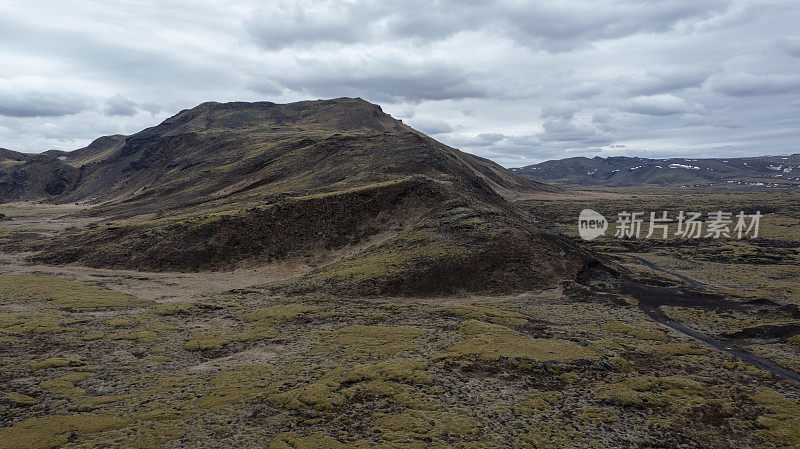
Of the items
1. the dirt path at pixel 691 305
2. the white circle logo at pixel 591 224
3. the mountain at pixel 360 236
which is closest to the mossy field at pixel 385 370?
the dirt path at pixel 691 305

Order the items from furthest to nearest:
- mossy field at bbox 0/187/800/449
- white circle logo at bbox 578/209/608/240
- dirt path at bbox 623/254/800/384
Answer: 1. white circle logo at bbox 578/209/608/240
2. dirt path at bbox 623/254/800/384
3. mossy field at bbox 0/187/800/449

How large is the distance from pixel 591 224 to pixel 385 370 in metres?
140

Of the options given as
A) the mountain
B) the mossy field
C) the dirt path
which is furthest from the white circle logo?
the mossy field

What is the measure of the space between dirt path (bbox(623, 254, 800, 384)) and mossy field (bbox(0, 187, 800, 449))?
2.71 ft

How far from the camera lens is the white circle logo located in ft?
432

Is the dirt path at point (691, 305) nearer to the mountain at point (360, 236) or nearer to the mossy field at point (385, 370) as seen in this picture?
the mossy field at point (385, 370)

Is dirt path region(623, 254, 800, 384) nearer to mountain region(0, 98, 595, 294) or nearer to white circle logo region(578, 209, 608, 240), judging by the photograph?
mountain region(0, 98, 595, 294)

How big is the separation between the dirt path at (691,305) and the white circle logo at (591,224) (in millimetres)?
59148

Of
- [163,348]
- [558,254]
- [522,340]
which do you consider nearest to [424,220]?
[558,254]

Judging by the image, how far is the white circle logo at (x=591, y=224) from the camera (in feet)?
432

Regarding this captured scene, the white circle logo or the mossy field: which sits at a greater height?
the white circle logo

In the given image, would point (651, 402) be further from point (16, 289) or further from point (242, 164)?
point (242, 164)

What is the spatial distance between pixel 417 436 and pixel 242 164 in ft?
480

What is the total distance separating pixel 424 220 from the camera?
258 feet
